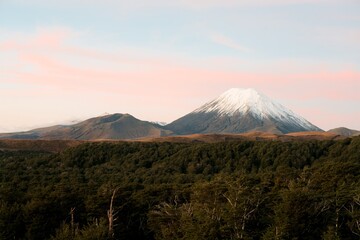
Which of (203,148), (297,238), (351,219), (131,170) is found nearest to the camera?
(297,238)

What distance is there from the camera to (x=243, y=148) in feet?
505

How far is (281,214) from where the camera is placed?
2042 inches

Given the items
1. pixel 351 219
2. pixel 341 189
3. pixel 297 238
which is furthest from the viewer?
A: pixel 341 189

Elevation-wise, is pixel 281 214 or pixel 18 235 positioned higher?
pixel 281 214

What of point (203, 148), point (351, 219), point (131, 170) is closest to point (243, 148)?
point (203, 148)

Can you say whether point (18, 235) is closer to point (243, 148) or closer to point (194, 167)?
point (194, 167)

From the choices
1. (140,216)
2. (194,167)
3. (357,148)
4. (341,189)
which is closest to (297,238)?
(341,189)

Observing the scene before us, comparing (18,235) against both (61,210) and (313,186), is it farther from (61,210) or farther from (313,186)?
(313,186)

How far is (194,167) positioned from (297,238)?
3268 inches

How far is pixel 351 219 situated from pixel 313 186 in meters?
10.6

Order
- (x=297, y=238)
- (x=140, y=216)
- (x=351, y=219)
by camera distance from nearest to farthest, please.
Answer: (x=297, y=238) < (x=351, y=219) < (x=140, y=216)

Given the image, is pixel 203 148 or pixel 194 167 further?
pixel 203 148

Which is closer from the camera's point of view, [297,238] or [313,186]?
[297,238]

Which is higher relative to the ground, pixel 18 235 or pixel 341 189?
pixel 341 189
